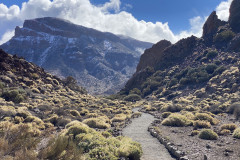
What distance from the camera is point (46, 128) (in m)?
16.3

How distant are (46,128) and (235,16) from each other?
62.6m

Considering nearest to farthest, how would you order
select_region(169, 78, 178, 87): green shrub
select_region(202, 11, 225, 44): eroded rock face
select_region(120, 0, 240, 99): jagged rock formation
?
1. select_region(120, 0, 240, 99): jagged rock formation
2. select_region(169, 78, 178, 87): green shrub
3. select_region(202, 11, 225, 44): eroded rock face

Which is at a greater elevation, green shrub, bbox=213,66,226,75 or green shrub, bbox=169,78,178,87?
green shrub, bbox=213,66,226,75

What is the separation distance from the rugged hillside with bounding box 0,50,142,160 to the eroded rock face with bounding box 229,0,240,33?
1917 inches

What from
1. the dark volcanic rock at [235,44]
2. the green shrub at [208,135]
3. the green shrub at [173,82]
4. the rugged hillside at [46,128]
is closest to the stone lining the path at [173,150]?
the rugged hillside at [46,128]

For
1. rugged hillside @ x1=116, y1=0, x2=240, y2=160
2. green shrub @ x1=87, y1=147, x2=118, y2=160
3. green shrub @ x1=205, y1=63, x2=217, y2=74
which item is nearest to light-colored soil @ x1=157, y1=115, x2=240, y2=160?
rugged hillside @ x1=116, y1=0, x2=240, y2=160

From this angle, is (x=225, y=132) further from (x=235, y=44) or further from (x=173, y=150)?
(x=235, y=44)

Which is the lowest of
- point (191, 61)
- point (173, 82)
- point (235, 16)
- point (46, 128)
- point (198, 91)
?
point (46, 128)

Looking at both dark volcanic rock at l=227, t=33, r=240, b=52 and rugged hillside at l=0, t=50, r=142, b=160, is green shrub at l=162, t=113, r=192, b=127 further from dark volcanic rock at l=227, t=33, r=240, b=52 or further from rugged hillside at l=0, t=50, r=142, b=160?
dark volcanic rock at l=227, t=33, r=240, b=52

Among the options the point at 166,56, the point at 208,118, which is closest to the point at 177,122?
the point at 208,118

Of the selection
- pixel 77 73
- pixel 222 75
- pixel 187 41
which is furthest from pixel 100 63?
pixel 222 75

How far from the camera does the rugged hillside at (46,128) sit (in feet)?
21.7

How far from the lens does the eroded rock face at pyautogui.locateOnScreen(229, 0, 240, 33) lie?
57.5 meters

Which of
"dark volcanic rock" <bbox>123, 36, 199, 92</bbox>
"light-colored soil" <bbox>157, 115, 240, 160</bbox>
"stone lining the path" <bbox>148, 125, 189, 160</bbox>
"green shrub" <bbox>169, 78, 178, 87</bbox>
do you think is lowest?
"stone lining the path" <bbox>148, 125, 189, 160</bbox>
